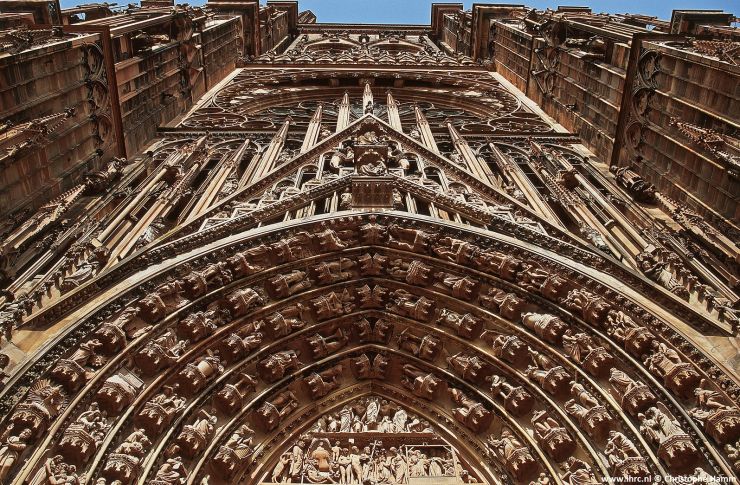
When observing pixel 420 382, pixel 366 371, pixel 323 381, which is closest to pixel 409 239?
pixel 366 371

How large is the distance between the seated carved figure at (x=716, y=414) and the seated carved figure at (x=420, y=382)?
3847 millimetres

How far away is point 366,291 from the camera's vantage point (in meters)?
11.7

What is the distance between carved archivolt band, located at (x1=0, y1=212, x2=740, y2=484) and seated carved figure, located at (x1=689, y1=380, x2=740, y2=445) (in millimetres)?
26

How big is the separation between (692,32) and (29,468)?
54.1 feet

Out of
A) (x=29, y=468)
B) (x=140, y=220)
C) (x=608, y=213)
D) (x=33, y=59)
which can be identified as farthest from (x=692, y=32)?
(x=29, y=468)

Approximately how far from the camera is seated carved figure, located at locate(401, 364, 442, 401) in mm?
10883

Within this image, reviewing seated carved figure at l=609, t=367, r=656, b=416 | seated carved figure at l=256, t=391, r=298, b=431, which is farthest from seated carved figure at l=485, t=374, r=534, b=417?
seated carved figure at l=256, t=391, r=298, b=431

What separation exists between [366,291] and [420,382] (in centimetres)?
178

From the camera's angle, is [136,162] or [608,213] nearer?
[608,213]

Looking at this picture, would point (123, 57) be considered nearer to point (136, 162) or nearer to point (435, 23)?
point (136, 162)

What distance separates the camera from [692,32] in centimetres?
1677

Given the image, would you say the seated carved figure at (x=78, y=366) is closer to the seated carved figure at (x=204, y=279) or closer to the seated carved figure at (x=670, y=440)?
the seated carved figure at (x=204, y=279)

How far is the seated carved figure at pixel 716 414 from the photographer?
7.76 metres

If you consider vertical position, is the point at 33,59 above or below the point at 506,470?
above
